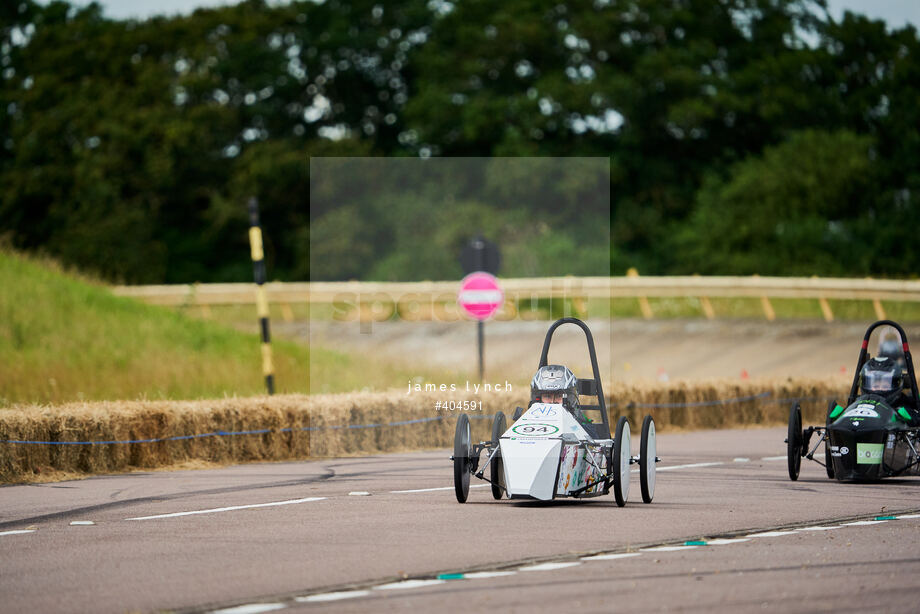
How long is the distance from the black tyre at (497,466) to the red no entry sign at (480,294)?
11883mm

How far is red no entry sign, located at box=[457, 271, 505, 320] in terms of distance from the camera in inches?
1031

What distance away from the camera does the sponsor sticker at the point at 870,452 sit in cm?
1617

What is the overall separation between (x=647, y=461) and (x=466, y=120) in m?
45.9

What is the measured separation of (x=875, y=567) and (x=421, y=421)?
40.0 feet

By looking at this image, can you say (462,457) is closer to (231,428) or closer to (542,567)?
(542,567)

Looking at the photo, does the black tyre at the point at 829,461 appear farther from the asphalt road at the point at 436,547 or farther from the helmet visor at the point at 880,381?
the helmet visor at the point at 880,381

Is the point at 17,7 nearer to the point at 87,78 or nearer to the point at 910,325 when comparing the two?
the point at 87,78

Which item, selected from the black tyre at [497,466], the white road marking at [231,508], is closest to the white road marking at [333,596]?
the white road marking at [231,508]

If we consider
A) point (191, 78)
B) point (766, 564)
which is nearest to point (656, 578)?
point (766, 564)

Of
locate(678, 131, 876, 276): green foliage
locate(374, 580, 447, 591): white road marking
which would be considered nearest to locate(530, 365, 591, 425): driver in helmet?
locate(374, 580, 447, 591): white road marking

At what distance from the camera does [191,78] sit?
63875mm

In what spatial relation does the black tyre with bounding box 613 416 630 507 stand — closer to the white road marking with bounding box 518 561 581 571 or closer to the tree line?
the white road marking with bounding box 518 561 581 571

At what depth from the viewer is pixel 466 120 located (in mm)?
58906

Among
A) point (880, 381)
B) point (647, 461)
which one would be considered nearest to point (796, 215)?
point (880, 381)
